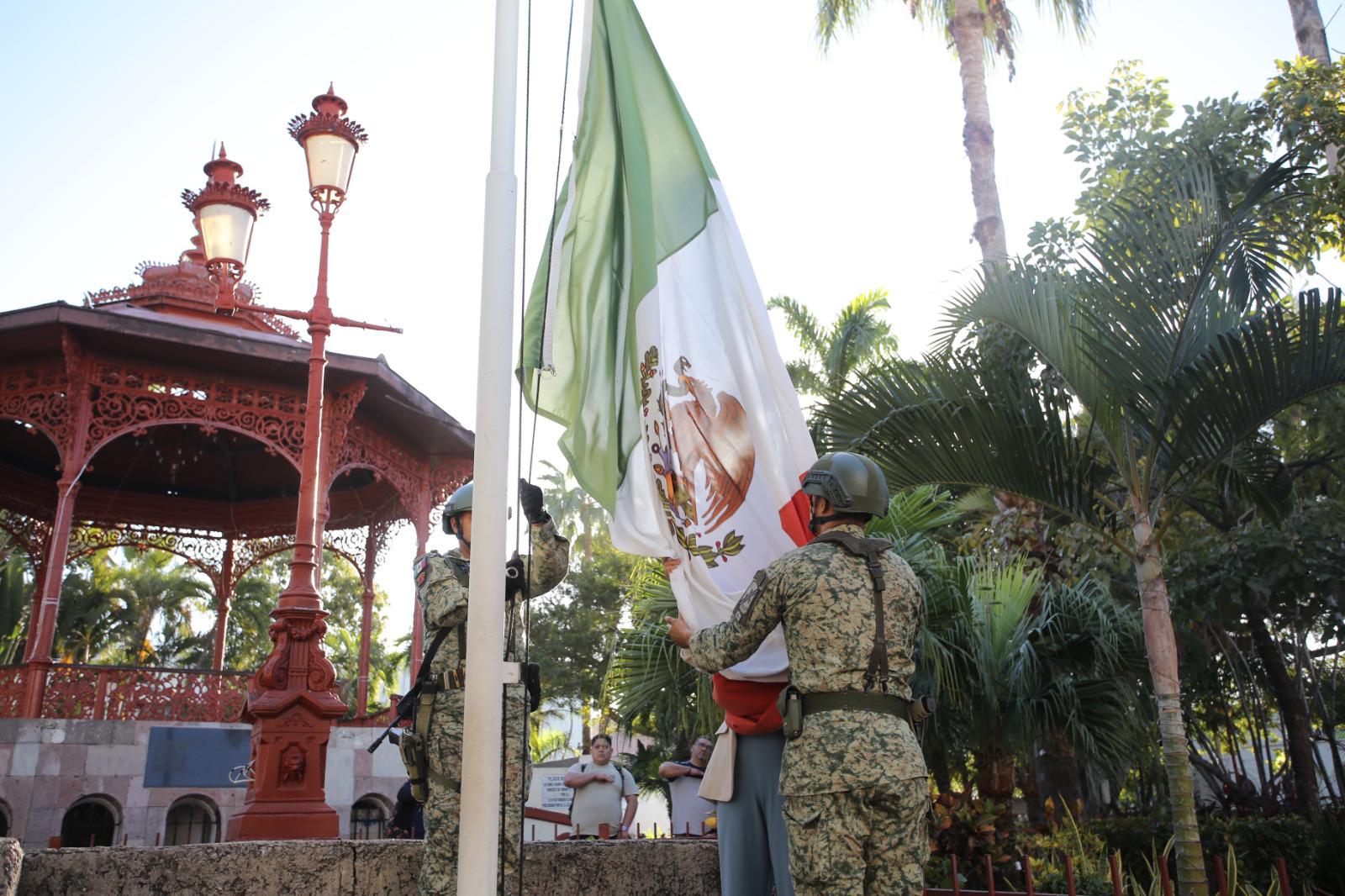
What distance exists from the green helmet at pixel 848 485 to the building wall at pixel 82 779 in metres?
9.85

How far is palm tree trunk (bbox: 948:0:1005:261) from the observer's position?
14875mm

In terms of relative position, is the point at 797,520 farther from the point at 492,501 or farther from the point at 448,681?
the point at 492,501

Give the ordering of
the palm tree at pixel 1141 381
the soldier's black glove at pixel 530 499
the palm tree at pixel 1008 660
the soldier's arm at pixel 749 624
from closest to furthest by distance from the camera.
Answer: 1. the soldier's arm at pixel 749 624
2. the soldier's black glove at pixel 530 499
3. the palm tree at pixel 1141 381
4. the palm tree at pixel 1008 660

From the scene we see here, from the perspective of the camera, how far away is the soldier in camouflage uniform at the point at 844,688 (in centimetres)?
316

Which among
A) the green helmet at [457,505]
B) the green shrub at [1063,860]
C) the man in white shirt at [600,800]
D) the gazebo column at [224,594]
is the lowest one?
the green shrub at [1063,860]

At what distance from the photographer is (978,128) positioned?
15.6 meters

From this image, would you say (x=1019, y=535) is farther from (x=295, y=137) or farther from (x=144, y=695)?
(x=144, y=695)

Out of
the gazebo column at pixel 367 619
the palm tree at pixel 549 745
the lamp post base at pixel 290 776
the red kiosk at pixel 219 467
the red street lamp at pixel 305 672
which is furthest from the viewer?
the palm tree at pixel 549 745

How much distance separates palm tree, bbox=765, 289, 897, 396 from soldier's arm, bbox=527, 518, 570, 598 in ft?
46.8

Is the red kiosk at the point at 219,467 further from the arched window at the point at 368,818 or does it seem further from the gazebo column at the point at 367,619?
the arched window at the point at 368,818

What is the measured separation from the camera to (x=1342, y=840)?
8070 mm

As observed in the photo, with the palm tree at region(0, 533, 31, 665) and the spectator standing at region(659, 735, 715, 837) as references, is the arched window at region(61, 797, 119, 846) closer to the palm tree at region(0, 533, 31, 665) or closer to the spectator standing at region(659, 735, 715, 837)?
the spectator standing at region(659, 735, 715, 837)

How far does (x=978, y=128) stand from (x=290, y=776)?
1322 centimetres

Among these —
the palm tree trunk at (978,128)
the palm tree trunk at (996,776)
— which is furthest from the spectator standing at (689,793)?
the palm tree trunk at (978,128)
